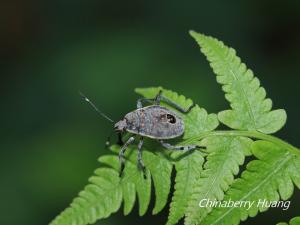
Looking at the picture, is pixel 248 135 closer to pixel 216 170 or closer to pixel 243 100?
pixel 243 100

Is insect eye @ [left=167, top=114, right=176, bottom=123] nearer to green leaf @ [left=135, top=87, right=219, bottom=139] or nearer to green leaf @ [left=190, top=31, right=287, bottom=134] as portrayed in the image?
green leaf @ [left=135, top=87, right=219, bottom=139]

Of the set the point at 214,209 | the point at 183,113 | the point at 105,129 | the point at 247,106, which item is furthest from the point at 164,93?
the point at 105,129

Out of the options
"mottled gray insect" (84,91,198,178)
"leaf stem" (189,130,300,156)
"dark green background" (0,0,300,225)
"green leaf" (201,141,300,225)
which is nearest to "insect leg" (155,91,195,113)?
"mottled gray insect" (84,91,198,178)

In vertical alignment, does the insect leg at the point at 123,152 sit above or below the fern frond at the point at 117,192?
above

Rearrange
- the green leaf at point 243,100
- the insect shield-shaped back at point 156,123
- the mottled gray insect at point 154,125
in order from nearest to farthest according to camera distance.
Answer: the green leaf at point 243,100 → the mottled gray insect at point 154,125 → the insect shield-shaped back at point 156,123

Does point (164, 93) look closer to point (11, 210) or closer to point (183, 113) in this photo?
point (183, 113)

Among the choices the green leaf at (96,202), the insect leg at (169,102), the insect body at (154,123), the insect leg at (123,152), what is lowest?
the green leaf at (96,202)

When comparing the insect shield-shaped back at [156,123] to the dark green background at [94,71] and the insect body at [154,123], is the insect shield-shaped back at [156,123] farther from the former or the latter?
the dark green background at [94,71]

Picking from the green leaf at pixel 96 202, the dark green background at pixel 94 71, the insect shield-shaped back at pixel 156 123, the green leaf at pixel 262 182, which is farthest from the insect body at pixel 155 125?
the dark green background at pixel 94 71
